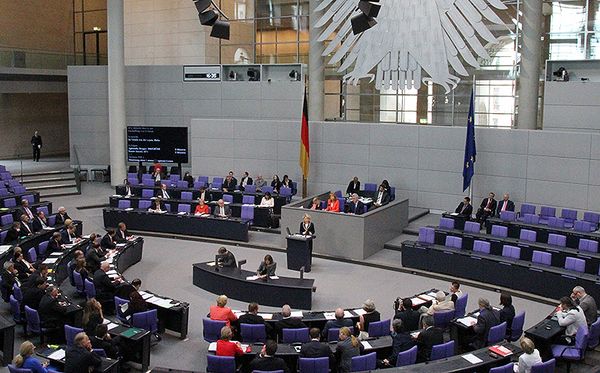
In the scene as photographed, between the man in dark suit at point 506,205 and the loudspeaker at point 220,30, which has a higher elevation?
the loudspeaker at point 220,30

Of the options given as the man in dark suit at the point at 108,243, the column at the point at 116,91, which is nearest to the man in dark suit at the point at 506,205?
the man in dark suit at the point at 108,243

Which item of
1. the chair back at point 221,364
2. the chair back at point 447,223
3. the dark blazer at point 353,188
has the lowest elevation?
the chair back at point 221,364

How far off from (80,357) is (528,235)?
10503 mm

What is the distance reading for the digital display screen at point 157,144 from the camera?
2422cm

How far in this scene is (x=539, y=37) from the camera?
1900cm

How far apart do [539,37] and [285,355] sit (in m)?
13.7

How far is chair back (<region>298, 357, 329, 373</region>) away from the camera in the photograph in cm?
874

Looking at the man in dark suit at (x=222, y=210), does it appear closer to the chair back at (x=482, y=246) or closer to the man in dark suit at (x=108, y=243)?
the man in dark suit at (x=108, y=243)

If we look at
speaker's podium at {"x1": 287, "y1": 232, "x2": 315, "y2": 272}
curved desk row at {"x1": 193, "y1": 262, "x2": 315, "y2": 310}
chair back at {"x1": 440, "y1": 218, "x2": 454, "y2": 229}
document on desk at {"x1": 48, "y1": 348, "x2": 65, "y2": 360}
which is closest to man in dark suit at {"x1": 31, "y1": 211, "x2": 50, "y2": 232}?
curved desk row at {"x1": 193, "y1": 262, "x2": 315, "y2": 310}

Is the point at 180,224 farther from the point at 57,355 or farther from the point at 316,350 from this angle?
the point at 316,350

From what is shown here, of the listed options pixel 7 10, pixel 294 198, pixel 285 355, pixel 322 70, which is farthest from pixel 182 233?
pixel 7 10

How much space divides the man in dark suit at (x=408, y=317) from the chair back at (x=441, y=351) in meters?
1.05

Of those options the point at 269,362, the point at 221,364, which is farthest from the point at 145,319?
the point at 269,362

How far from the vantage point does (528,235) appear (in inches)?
596
